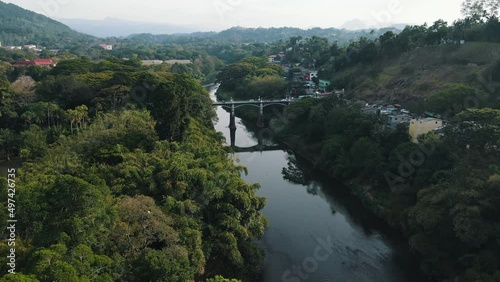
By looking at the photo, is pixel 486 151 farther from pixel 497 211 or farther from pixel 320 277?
pixel 320 277

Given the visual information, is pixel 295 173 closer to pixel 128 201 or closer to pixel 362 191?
pixel 362 191

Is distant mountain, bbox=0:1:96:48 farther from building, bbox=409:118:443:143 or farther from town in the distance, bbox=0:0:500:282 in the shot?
building, bbox=409:118:443:143

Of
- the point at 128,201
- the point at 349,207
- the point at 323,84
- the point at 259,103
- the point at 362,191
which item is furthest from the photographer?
the point at 323,84

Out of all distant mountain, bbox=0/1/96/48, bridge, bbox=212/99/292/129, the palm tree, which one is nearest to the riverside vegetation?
bridge, bbox=212/99/292/129

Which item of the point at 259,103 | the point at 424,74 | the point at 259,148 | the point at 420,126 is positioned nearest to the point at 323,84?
the point at 259,103

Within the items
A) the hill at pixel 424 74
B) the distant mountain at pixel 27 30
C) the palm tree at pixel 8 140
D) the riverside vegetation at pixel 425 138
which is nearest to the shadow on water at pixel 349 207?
the riverside vegetation at pixel 425 138
